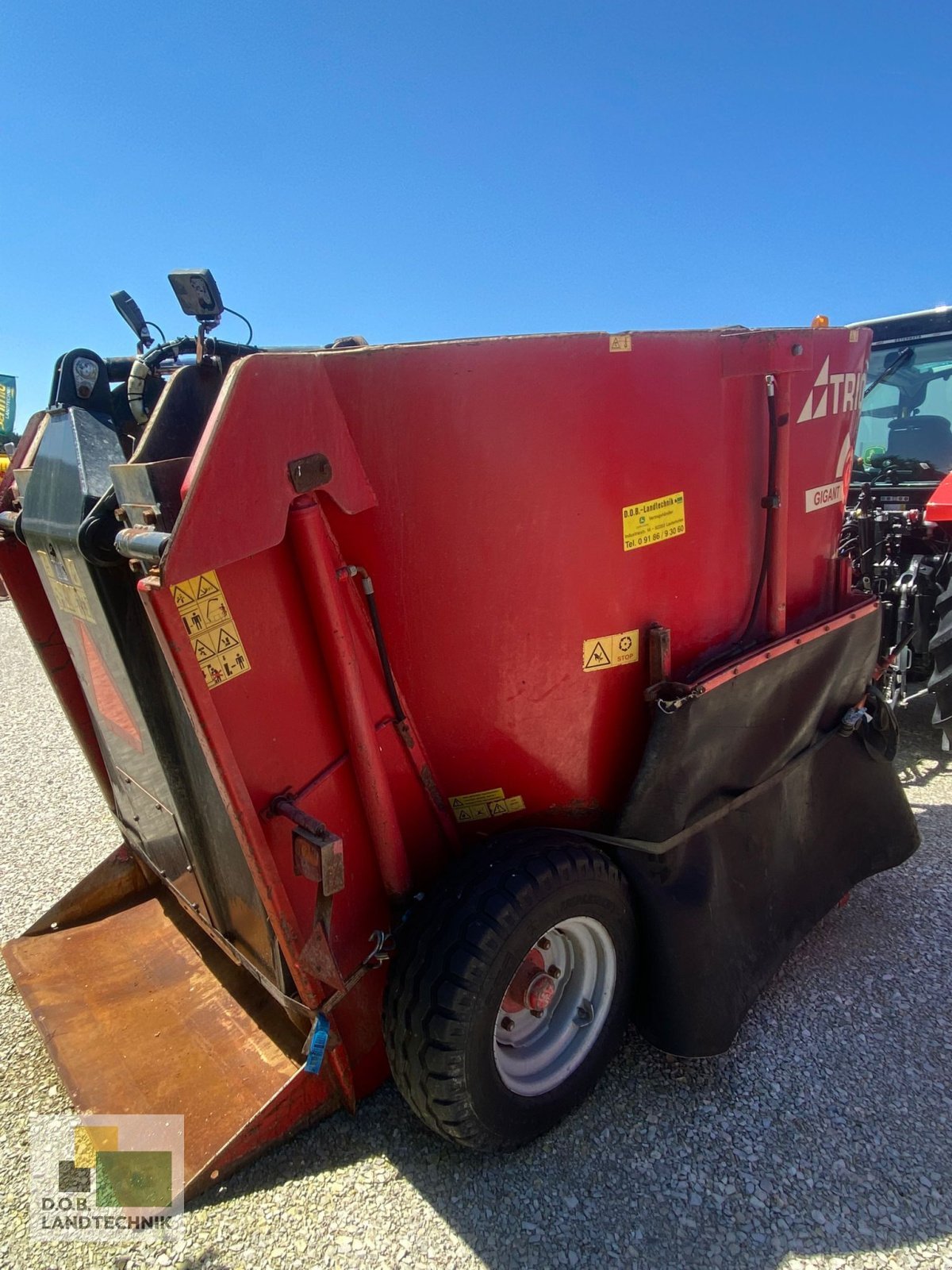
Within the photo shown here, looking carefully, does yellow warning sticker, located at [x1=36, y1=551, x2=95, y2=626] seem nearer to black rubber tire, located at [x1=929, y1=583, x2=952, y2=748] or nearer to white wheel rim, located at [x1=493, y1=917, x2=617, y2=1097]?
white wheel rim, located at [x1=493, y1=917, x2=617, y2=1097]

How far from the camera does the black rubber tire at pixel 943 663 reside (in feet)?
11.5

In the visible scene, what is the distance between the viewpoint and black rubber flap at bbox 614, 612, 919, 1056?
195 centimetres

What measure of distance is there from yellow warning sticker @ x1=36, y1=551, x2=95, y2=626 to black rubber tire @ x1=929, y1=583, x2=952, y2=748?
12.2 ft

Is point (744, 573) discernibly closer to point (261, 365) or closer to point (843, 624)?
point (843, 624)

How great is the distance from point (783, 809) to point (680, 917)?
58 cm

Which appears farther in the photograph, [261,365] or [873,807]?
→ [873,807]

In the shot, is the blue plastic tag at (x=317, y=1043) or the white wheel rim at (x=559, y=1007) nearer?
the blue plastic tag at (x=317, y=1043)

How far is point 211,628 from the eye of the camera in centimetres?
139

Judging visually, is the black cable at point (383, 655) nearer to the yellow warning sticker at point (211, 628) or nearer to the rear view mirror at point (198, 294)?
the yellow warning sticker at point (211, 628)

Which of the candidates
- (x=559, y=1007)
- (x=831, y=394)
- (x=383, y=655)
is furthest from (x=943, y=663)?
(x=383, y=655)

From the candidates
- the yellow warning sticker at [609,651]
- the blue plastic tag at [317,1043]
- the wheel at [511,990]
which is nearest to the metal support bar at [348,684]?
the wheel at [511,990]

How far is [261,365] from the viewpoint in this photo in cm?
132

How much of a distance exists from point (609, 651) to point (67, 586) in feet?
4.75

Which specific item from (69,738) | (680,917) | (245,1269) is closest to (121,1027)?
(245,1269)
